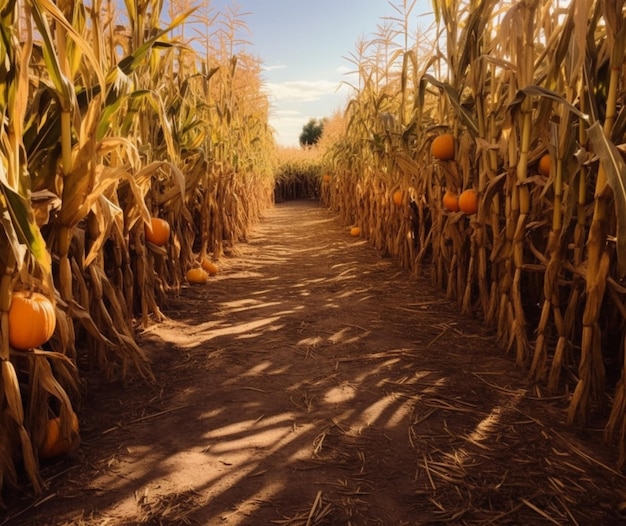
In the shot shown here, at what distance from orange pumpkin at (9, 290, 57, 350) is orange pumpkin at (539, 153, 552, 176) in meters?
2.54

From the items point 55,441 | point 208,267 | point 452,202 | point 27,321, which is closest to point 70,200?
point 27,321

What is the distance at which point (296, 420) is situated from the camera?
2.03m

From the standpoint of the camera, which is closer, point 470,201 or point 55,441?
point 55,441

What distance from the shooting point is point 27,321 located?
59.4 inches

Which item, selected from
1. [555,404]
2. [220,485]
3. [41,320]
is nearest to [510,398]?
[555,404]

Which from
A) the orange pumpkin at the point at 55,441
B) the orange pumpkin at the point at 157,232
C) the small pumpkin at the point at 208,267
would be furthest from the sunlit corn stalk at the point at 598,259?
the small pumpkin at the point at 208,267

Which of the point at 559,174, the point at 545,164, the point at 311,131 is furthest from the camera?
the point at 311,131

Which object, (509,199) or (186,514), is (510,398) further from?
(186,514)

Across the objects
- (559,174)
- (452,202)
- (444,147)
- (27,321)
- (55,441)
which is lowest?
(55,441)

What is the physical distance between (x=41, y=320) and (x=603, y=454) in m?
2.10

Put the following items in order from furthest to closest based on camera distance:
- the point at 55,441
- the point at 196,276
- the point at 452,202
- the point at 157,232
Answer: the point at 196,276 < the point at 452,202 < the point at 157,232 < the point at 55,441

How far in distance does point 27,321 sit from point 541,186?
2.66m

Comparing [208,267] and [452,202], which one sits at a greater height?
[452,202]

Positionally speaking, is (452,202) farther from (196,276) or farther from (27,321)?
(27,321)
